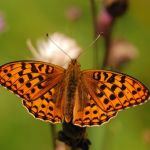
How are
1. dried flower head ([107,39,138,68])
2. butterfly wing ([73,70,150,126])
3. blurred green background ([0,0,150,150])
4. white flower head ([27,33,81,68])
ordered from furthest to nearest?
blurred green background ([0,0,150,150])
dried flower head ([107,39,138,68])
white flower head ([27,33,81,68])
butterfly wing ([73,70,150,126])

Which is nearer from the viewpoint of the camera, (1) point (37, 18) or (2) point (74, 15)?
(2) point (74, 15)

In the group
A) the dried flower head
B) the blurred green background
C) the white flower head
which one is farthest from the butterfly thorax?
the blurred green background

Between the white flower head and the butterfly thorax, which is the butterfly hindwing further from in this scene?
the white flower head

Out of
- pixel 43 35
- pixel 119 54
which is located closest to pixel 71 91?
pixel 119 54

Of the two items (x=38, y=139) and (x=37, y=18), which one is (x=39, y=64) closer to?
(x=38, y=139)

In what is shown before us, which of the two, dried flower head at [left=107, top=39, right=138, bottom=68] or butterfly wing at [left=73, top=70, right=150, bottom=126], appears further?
dried flower head at [left=107, top=39, right=138, bottom=68]

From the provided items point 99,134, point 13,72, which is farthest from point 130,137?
point 13,72
